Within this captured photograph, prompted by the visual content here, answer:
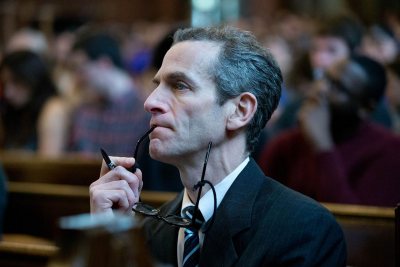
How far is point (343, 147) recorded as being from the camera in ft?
13.7

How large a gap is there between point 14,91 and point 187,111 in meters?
3.70

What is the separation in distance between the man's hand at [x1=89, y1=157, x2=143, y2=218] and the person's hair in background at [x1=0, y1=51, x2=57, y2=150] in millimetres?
3645

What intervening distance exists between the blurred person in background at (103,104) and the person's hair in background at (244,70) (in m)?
2.89

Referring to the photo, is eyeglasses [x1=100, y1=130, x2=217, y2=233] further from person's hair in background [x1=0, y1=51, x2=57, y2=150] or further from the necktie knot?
person's hair in background [x1=0, y1=51, x2=57, y2=150]

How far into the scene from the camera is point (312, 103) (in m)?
4.31

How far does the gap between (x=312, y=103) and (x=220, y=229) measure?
81.8 inches

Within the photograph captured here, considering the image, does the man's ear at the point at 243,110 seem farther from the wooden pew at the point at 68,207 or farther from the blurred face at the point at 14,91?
the blurred face at the point at 14,91

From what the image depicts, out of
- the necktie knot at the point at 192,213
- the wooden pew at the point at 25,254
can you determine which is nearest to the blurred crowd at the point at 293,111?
the wooden pew at the point at 25,254

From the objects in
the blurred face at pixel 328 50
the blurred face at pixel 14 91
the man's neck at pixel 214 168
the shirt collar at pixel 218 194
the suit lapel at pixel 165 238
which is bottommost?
the blurred face at pixel 14 91

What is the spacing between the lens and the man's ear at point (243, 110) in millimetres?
2416

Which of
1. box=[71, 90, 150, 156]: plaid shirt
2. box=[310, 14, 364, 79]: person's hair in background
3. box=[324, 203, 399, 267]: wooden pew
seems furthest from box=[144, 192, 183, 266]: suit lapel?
box=[310, 14, 364, 79]: person's hair in background

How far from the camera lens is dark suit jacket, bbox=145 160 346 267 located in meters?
2.25

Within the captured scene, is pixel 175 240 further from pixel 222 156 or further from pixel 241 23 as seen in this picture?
pixel 241 23

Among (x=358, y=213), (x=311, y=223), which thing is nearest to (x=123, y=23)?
(x=358, y=213)
